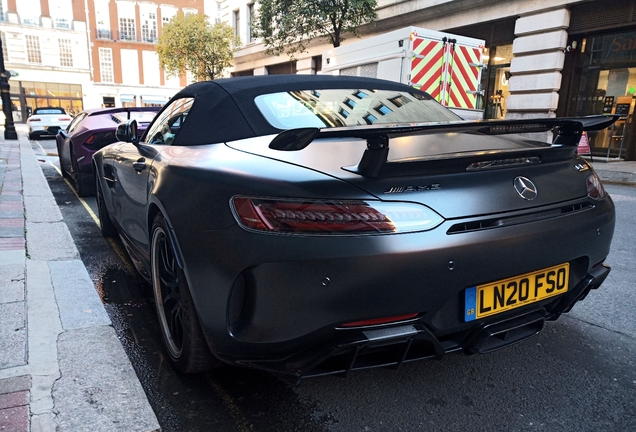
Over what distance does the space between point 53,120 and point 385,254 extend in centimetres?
2278

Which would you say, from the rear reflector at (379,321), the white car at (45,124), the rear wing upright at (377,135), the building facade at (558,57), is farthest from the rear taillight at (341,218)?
the white car at (45,124)

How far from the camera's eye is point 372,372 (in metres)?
2.27

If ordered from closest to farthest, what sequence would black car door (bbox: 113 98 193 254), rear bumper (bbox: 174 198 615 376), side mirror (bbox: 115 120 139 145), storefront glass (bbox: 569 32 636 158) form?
rear bumper (bbox: 174 198 615 376) → black car door (bbox: 113 98 193 254) → side mirror (bbox: 115 120 139 145) → storefront glass (bbox: 569 32 636 158)

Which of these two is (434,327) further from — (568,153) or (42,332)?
(42,332)

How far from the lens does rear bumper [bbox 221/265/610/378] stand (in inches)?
63.3

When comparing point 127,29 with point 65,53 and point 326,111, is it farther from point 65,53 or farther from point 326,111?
point 326,111

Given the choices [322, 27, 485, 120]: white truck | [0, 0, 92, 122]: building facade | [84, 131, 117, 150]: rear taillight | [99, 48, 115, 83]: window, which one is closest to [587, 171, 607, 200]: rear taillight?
[322, 27, 485, 120]: white truck

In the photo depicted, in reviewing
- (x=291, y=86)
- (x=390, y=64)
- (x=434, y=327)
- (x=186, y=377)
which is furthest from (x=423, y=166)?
(x=390, y=64)

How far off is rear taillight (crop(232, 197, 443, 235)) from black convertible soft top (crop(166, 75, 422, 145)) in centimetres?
71

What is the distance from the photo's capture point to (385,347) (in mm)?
1643

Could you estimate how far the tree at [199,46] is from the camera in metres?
26.0

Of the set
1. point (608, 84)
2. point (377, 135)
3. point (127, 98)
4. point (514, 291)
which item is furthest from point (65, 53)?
point (514, 291)

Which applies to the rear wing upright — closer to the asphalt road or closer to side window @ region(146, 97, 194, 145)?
the asphalt road

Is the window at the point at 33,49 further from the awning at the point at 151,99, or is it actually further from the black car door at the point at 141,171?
the black car door at the point at 141,171
